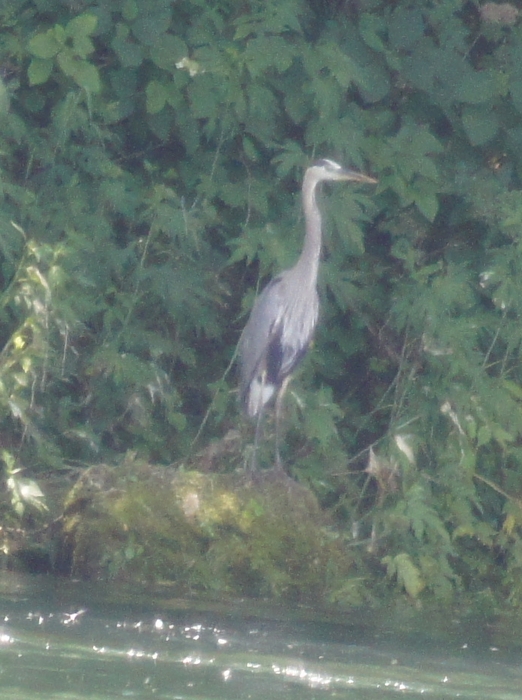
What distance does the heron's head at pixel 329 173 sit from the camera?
7.33m

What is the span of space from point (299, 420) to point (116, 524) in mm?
1498

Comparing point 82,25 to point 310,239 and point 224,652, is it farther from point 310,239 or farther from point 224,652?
point 224,652

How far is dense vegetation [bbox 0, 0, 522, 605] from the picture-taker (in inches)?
281

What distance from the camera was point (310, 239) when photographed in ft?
24.3

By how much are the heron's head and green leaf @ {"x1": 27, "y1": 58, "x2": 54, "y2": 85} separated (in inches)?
59.5

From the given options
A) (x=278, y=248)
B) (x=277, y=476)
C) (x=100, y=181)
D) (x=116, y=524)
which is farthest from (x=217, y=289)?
(x=116, y=524)

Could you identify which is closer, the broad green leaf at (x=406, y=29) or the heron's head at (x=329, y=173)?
the heron's head at (x=329, y=173)

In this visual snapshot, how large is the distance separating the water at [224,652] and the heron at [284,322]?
1.62 meters

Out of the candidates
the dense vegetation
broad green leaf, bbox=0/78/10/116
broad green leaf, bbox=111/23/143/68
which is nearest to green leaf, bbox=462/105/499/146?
the dense vegetation

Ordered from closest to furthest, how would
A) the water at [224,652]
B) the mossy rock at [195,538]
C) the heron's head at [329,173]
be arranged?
1. the water at [224,652]
2. the mossy rock at [195,538]
3. the heron's head at [329,173]

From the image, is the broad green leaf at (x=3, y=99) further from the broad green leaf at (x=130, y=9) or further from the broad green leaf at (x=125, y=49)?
the broad green leaf at (x=130, y=9)

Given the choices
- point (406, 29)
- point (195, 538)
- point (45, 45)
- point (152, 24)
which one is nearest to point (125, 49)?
point (152, 24)

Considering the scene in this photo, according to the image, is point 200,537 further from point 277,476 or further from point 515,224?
point 515,224

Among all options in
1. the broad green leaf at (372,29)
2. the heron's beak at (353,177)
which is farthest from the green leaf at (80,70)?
the broad green leaf at (372,29)
